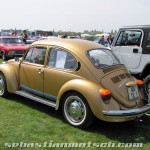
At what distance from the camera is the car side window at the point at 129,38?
309 inches

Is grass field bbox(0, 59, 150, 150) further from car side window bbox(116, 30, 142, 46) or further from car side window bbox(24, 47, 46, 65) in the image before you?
car side window bbox(116, 30, 142, 46)

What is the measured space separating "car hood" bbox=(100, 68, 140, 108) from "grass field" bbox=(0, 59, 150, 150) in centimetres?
56

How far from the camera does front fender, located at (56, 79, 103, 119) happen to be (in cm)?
480

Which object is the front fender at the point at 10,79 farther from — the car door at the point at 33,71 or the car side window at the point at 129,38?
the car side window at the point at 129,38

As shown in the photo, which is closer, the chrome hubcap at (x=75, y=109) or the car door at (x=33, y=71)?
the chrome hubcap at (x=75, y=109)

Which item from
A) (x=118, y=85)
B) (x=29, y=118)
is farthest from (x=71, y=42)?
(x=29, y=118)

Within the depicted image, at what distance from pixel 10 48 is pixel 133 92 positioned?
11.4 meters

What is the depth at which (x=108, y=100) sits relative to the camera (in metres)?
4.85

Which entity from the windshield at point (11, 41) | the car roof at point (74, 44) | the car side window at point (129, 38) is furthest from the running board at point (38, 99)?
the windshield at point (11, 41)

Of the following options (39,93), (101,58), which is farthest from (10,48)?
(101,58)

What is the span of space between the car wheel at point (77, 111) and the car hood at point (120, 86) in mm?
515

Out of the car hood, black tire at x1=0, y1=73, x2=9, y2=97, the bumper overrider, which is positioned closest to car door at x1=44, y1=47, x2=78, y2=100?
the car hood

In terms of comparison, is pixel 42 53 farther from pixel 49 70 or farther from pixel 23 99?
pixel 23 99

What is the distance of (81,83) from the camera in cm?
509
